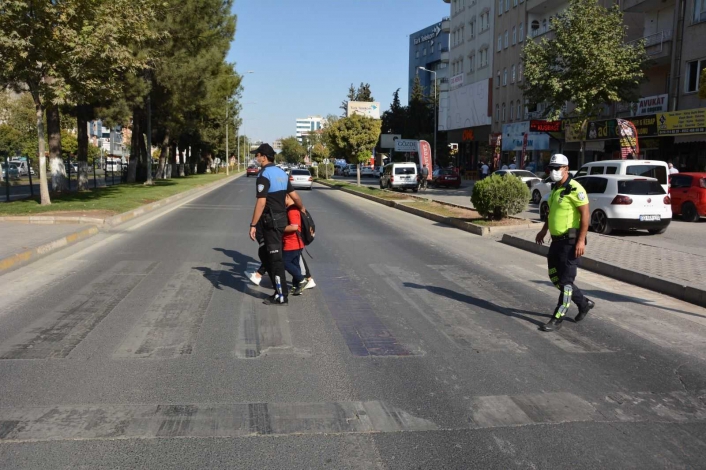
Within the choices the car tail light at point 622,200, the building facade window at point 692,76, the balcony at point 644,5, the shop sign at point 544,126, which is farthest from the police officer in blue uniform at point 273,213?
the shop sign at point 544,126

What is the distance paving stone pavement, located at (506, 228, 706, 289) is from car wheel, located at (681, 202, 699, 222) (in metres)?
6.63

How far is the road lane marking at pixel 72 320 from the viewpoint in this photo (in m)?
5.55

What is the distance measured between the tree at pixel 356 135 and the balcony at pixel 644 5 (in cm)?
1605

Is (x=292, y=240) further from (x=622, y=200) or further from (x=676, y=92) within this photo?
(x=676, y=92)

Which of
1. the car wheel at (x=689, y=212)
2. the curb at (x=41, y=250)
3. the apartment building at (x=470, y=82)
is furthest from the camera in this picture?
the apartment building at (x=470, y=82)

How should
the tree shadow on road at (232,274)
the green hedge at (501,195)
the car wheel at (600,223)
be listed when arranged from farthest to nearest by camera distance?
the green hedge at (501,195), the car wheel at (600,223), the tree shadow on road at (232,274)

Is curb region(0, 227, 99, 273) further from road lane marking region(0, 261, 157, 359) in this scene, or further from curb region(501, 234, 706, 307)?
curb region(501, 234, 706, 307)

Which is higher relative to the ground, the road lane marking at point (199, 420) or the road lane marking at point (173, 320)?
the road lane marking at point (199, 420)

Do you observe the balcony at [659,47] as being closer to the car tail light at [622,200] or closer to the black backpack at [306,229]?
the car tail light at [622,200]

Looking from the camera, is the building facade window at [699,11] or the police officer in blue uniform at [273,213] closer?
the police officer in blue uniform at [273,213]

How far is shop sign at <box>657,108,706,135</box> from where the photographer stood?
25141 millimetres

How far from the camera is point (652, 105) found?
29797 mm

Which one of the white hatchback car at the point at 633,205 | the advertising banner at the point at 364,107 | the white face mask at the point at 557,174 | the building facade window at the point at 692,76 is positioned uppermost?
the advertising banner at the point at 364,107

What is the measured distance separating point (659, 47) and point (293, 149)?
133 m
